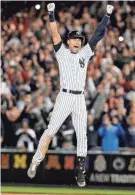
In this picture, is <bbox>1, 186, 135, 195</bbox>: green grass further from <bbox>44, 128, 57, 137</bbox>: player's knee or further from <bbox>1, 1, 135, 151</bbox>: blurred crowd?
<bbox>44, 128, 57, 137</bbox>: player's knee

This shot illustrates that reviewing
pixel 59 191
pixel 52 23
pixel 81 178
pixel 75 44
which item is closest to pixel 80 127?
pixel 81 178

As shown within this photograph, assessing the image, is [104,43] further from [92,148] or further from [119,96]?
[92,148]

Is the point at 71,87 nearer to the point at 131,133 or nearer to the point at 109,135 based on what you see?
the point at 109,135

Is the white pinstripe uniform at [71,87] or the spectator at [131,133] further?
the spectator at [131,133]

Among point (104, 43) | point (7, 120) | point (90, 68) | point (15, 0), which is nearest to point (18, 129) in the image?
point (7, 120)

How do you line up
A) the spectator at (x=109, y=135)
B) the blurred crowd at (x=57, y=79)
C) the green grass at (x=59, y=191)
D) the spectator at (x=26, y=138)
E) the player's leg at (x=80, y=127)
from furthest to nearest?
the blurred crowd at (x=57, y=79)
the spectator at (x=26, y=138)
the spectator at (x=109, y=135)
the green grass at (x=59, y=191)
the player's leg at (x=80, y=127)

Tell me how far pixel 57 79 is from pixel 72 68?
794 cm

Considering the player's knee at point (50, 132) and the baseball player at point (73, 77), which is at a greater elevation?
the baseball player at point (73, 77)

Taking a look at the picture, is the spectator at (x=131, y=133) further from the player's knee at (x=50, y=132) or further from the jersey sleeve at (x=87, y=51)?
the jersey sleeve at (x=87, y=51)

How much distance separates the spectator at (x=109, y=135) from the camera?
16.7 m

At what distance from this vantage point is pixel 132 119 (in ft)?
56.5

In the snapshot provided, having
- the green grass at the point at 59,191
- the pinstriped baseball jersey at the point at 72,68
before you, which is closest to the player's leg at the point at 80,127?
the pinstriped baseball jersey at the point at 72,68

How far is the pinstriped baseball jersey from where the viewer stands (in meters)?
11.4

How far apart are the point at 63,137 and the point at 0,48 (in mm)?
4857
